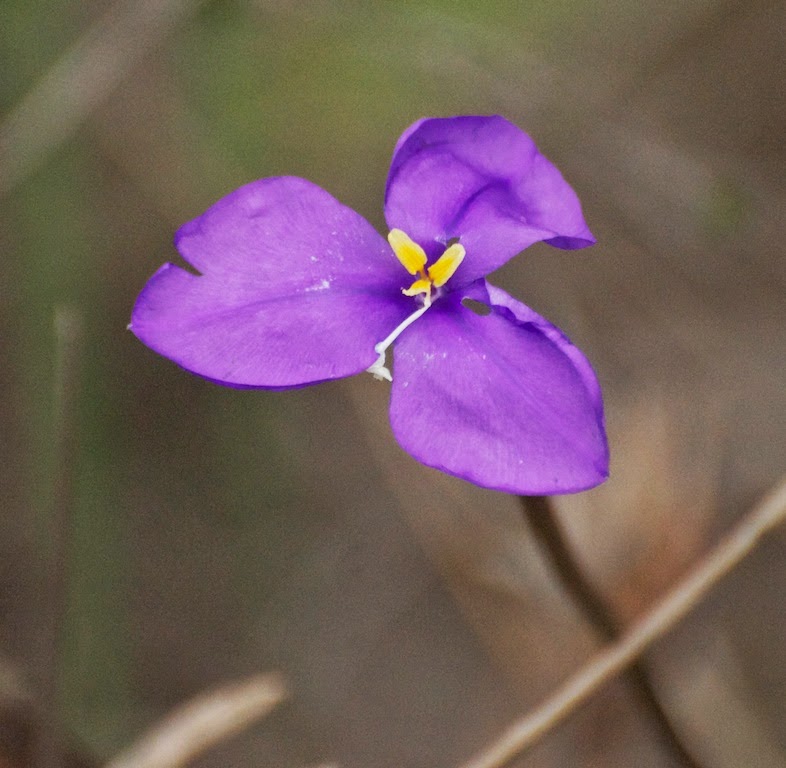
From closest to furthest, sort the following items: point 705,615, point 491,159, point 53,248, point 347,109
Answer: point 491,159 < point 705,615 < point 53,248 < point 347,109

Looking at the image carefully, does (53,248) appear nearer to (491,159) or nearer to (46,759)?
(46,759)

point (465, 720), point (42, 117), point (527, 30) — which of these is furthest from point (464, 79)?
point (465, 720)

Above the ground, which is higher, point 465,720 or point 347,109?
point 347,109

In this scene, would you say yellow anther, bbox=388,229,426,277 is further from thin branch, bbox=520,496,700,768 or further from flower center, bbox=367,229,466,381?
thin branch, bbox=520,496,700,768

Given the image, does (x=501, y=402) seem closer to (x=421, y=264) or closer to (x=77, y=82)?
(x=421, y=264)

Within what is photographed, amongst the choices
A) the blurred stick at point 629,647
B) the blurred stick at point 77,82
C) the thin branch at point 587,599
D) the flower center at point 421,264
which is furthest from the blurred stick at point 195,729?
the blurred stick at point 77,82

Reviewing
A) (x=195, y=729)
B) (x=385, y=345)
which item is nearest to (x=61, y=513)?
(x=195, y=729)

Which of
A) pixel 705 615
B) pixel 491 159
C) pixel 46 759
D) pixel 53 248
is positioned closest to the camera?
pixel 491 159
